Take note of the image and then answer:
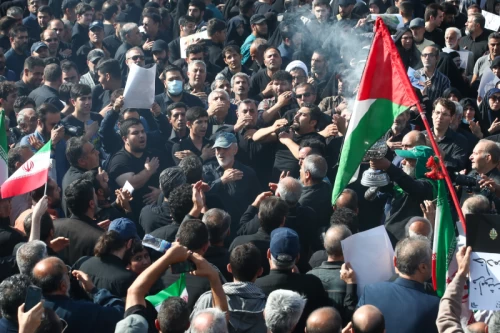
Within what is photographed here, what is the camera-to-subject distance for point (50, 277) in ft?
20.3

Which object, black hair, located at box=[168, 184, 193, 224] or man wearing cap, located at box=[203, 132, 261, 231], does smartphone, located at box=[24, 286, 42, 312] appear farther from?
man wearing cap, located at box=[203, 132, 261, 231]

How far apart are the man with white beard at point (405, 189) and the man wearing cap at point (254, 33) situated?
599cm

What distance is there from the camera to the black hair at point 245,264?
6410mm

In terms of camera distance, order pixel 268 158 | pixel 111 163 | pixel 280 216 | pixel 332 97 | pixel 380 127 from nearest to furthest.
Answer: pixel 380 127 < pixel 280 216 < pixel 111 163 < pixel 268 158 < pixel 332 97

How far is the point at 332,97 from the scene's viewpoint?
39.6 feet

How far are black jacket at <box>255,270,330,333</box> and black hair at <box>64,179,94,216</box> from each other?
2.11 metres

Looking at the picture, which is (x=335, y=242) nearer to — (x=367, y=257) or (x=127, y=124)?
(x=367, y=257)

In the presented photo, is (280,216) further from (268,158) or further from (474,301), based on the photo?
(268,158)

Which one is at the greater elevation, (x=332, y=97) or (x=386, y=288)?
(x=386, y=288)

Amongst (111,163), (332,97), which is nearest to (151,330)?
(111,163)

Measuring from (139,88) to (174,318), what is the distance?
19.0ft

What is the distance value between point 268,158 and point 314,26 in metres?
4.68

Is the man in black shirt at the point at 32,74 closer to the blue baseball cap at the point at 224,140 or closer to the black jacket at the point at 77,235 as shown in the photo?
the blue baseball cap at the point at 224,140

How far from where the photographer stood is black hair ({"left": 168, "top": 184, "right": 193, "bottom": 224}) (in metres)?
8.10
